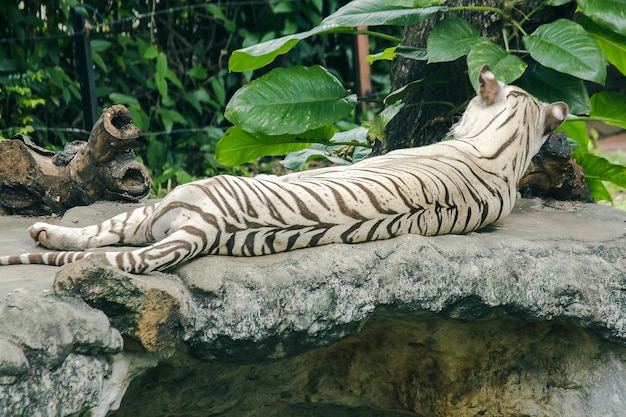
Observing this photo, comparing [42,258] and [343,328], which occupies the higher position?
[42,258]

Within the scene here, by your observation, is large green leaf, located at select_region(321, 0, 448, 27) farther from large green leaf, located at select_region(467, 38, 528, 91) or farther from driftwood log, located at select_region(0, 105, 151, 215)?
driftwood log, located at select_region(0, 105, 151, 215)

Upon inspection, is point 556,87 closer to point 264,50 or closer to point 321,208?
point 264,50

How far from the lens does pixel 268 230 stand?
139 inches

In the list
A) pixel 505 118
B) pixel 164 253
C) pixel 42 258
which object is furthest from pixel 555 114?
pixel 42 258

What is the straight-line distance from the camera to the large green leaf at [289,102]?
5160mm

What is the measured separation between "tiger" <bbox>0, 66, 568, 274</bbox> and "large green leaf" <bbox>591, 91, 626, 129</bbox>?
1291 millimetres

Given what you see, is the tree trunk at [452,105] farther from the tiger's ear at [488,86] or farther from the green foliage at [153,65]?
the green foliage at [153,65]

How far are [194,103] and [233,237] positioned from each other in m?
5.13

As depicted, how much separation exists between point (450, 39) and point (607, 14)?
90cm

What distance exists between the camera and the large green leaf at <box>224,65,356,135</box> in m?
→ 5.16

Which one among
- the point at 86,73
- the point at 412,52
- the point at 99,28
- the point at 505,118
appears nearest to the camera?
the point at 505,118

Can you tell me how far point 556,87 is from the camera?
511cm

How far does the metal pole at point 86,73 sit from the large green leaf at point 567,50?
327 cm

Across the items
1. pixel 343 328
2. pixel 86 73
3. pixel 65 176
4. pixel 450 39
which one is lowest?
pixel 343 328
